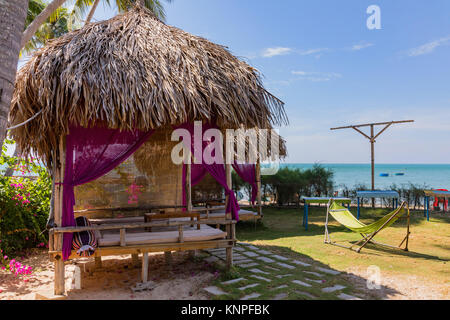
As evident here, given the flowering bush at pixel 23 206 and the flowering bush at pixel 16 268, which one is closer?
the flowering bush at pixel 16 268

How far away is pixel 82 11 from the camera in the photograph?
10.4 meters

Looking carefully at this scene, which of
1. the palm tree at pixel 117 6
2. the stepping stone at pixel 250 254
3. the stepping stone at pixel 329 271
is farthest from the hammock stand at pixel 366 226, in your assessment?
the palm tree at pixel 117 6

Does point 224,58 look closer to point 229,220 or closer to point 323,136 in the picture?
point 229,220

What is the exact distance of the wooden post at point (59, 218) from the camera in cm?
341

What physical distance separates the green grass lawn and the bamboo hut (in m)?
2.12

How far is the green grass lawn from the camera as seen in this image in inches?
175

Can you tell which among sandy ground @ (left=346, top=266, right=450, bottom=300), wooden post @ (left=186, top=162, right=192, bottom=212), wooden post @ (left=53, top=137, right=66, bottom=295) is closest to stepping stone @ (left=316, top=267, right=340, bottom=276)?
sandy ground @ (left=346, top=266, right=450, bottom=300)

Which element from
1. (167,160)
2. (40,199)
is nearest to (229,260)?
(167,160)

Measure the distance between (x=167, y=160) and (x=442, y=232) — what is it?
7.12m

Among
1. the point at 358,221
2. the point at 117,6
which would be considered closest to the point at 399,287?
the point at 358,221

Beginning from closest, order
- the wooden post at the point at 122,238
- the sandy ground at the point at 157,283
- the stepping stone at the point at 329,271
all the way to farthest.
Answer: the sandy ground at the point at 157,283 → the wooden post at the point at 122,238 → the stepping stone at the point at 329,271

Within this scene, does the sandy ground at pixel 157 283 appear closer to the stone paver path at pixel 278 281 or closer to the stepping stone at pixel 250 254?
the stone paver path at pixel 278 281

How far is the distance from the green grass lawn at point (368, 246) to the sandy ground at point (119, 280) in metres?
1.94

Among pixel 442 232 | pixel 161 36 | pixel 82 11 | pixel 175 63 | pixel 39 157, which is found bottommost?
pixel 442 232
